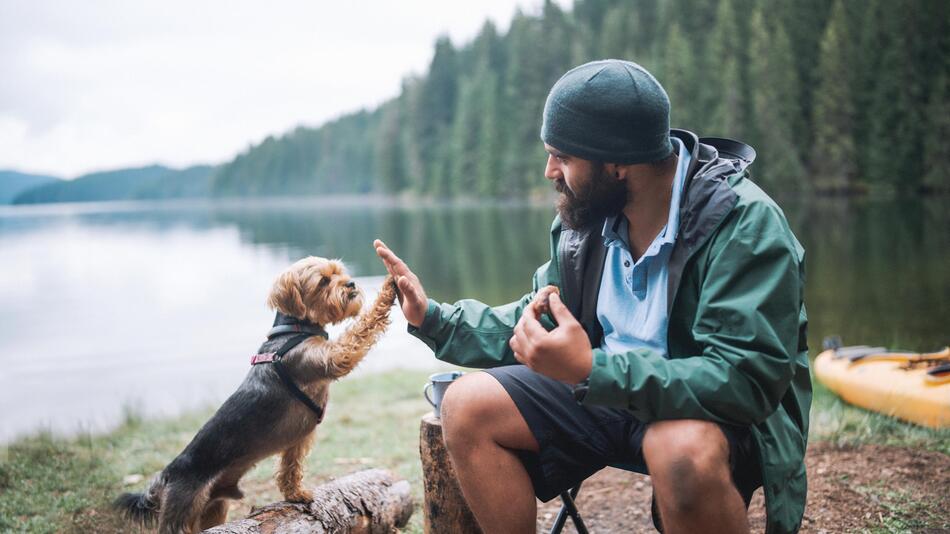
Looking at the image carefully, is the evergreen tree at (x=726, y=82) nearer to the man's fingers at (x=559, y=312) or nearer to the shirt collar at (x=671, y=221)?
the shirt collar at (x=671, y=221)

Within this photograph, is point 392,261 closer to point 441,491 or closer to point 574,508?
point 441,491

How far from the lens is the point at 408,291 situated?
11.0ft

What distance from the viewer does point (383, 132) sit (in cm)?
10212

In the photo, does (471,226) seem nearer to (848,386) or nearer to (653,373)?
(848,386)

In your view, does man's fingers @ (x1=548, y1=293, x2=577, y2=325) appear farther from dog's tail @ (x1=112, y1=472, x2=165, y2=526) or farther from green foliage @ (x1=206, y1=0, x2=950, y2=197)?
green foliage @ (x1=206, y1=0, x2=950, y2=197)

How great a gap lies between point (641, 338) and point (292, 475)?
7.62 feet

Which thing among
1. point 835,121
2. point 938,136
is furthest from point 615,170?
point 835,121

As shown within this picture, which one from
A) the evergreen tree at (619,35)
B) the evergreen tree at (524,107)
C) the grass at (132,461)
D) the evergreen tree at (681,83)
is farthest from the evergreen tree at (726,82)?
the grass at (132,461)

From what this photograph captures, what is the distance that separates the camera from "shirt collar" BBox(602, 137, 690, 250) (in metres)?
2.80

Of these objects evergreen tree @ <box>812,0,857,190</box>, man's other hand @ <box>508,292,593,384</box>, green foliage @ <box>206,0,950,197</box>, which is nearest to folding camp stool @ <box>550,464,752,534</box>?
man's other hand @ <box>508,292,593,384</box>

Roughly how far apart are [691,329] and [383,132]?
336ft

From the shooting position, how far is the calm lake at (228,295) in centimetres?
1198

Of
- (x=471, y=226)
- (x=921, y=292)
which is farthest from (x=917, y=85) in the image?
(x=921, y=292)

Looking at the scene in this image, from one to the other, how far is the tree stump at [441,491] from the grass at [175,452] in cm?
83
